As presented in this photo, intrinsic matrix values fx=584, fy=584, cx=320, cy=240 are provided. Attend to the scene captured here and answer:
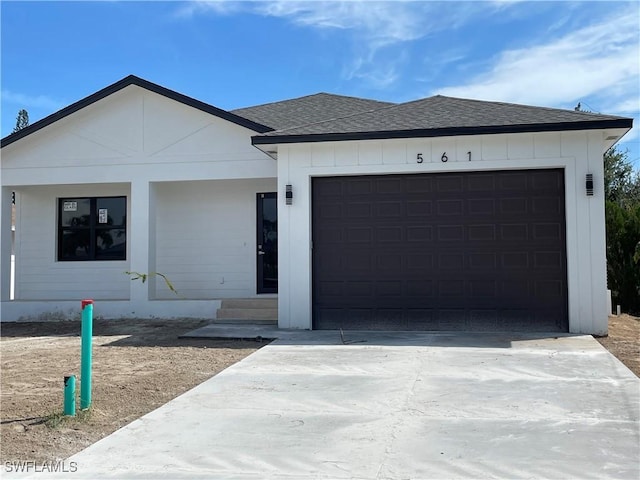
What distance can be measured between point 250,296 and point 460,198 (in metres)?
5.63

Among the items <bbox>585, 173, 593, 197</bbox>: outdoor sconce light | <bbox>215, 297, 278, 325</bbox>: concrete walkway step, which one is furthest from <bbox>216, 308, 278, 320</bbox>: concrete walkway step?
<bbox>585, 173, 593, 197</bbox>: outdoor sconce light

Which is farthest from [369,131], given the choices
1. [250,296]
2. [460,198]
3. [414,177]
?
[250,296]

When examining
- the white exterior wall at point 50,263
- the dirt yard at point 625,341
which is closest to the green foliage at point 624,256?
the dirt yard at point 625,341

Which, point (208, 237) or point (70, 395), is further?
point (208, 237)

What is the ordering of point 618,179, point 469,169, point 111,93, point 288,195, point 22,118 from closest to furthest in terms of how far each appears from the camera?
point 469,169 < point 288,195 < point 111,93 < point 618,179 < point 22,118

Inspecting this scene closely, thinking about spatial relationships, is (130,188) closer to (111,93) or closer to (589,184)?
(111,93)

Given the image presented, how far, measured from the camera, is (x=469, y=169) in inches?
405

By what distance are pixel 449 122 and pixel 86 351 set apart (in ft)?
23.8

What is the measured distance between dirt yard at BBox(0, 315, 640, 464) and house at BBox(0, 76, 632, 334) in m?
1.35

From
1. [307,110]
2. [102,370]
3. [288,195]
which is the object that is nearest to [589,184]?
[288,195]

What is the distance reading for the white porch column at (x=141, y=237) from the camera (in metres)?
13.0

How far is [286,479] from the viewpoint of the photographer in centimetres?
406

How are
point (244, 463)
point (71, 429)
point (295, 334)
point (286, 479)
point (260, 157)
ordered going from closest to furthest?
point (286, 479) → point (244, 463) → point (71, 429) → point (295, 334) → point (260, 157)

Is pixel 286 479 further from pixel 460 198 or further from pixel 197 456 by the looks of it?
pixel 460 198
